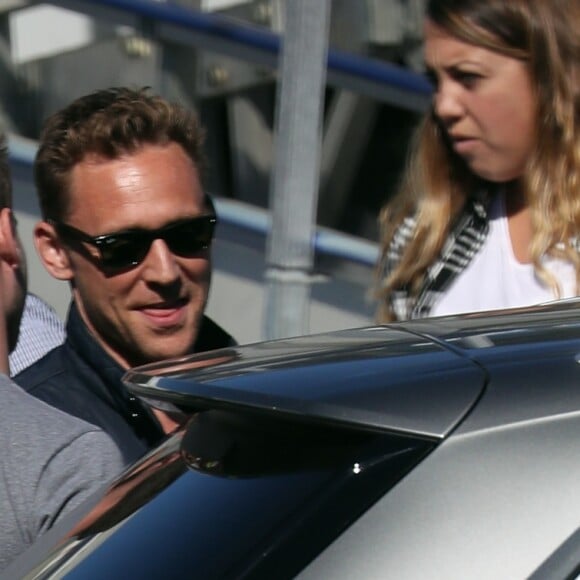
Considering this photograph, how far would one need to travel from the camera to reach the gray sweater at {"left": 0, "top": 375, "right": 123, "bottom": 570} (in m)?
2.16

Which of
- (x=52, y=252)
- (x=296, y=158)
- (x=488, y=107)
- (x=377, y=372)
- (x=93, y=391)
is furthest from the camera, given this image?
(x=296, y=158)

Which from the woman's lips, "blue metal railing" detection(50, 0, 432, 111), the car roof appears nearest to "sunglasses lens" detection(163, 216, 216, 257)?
the woman's lips

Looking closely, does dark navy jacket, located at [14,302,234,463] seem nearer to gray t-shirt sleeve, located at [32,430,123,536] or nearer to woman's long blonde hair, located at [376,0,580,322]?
gray t-shirt sleeve, located at [32,430,123,536]

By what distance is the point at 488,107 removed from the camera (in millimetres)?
3193

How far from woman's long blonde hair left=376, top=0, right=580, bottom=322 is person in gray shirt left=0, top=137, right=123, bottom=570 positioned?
1.14 metres

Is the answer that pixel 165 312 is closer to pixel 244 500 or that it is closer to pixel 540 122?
pixel 540 122

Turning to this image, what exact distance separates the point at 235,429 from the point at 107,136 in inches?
50.2

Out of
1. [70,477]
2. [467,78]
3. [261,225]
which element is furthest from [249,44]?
[70,477]

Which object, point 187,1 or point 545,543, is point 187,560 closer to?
point 545,543

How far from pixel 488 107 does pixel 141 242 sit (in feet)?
2.62

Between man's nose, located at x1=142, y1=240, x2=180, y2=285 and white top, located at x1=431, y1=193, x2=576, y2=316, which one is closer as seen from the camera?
man's nose, located at x1=142, y1=240, x2=180, y2=285

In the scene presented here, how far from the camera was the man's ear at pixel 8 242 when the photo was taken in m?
2.86

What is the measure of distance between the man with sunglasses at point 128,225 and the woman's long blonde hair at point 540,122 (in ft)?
1.70

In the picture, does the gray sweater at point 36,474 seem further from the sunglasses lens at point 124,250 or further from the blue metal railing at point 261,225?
the blue metal railing at point 261,225
